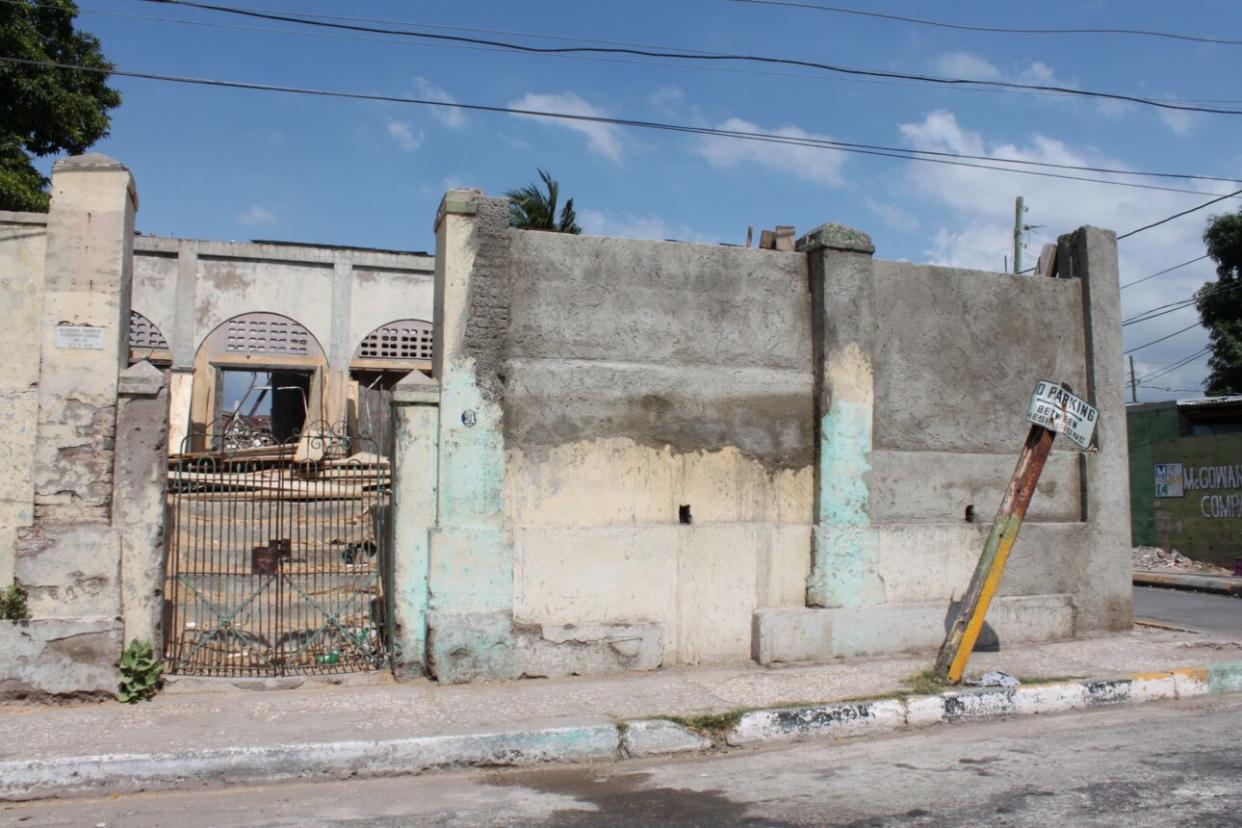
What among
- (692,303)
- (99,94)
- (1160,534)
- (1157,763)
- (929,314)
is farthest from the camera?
(1160,534)

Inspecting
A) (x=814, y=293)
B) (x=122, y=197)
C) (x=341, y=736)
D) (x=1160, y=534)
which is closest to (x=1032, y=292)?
(x=814, y=293)

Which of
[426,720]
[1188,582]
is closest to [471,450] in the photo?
[426,720]

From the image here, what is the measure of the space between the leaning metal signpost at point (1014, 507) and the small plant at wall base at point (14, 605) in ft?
20.8

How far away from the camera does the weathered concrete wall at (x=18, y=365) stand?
21.8 ft

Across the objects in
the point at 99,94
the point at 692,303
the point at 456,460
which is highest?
the point at 99,94

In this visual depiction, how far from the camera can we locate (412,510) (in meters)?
7.16

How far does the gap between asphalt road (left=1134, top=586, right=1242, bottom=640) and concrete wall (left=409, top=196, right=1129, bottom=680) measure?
1783 mm

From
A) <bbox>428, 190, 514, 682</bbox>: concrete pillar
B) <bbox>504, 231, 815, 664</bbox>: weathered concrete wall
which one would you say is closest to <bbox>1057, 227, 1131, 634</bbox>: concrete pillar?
<bbox>504, 231, 815, 664</bbox>: weathered concrete wall

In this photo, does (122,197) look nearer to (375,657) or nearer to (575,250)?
(575,250)

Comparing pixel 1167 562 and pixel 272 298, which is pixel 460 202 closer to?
pixel 272 298

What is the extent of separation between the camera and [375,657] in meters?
7.41

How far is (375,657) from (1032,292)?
667 centimetres

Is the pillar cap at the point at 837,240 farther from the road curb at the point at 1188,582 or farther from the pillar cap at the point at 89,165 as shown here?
the road curb at the point at 1188,582

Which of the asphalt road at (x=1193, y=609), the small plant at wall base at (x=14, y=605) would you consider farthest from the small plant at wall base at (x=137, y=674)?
the asphalt road at (x=1193, y=609)
